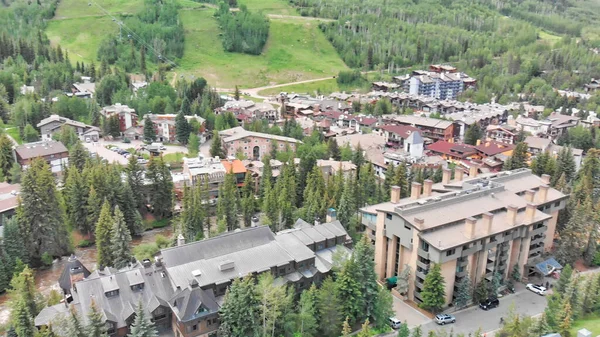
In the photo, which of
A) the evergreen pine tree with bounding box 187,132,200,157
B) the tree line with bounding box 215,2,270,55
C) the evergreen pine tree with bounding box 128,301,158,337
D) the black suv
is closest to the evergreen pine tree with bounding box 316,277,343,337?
the evergreen pine tree with bounding box 128,301,158,337

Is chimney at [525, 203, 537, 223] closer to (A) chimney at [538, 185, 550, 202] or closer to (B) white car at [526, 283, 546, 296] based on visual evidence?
(A) chimney at [538, 185, 550, 202]

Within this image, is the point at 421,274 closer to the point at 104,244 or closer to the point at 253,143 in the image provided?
the point at 104,244

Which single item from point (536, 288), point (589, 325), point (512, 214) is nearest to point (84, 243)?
point (512, 214)

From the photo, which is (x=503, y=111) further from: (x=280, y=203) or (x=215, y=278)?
(x=215, y=278)

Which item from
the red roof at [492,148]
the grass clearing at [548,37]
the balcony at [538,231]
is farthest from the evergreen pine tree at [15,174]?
the grass clearing at [548,37]

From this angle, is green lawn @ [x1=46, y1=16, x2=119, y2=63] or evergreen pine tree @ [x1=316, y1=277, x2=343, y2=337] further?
green lawn @ [x1=46, y1=16, x2=119, y2=63]

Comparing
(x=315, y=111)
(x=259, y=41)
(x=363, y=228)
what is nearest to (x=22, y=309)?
(x=363, y=228)

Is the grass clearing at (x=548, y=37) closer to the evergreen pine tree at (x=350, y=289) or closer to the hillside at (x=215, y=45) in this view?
the hillside at (x=215, y=45)

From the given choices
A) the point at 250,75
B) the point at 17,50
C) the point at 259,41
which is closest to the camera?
the point at 17,50
